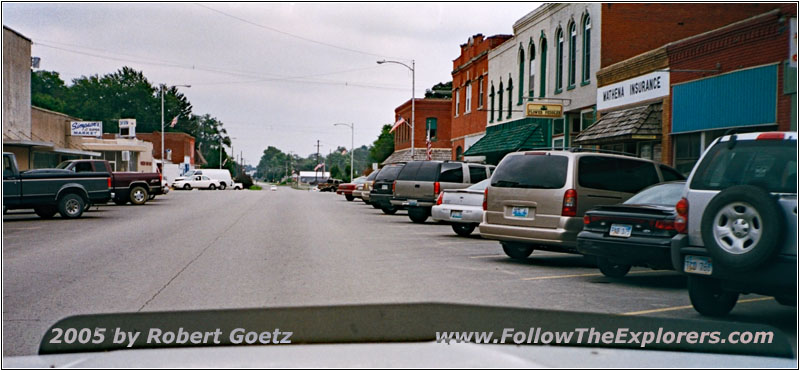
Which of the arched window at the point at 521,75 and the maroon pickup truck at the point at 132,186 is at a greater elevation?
the arched window at the point at 521,75

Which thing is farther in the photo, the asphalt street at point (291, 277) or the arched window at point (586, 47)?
the arched window at point (586, 47)

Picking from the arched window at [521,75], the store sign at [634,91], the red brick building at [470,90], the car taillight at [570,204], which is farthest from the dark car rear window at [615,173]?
the red brick building at [470,90]

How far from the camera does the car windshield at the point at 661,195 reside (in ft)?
36.2

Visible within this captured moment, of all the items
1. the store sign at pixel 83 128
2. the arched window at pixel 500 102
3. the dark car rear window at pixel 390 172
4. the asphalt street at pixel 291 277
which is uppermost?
the arched window at pixel 500 102

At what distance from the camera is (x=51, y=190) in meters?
23.3

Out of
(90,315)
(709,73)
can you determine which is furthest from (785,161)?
(709,73)

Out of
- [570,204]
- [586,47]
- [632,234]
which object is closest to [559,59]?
[586,47]

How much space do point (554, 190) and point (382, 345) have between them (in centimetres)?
642

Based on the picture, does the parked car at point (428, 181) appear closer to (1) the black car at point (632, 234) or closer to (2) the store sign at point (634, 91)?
(2) the store sign at point (634, 91)

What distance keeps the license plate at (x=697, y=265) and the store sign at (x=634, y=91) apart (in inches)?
646

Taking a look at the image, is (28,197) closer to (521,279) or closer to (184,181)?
(521,279)

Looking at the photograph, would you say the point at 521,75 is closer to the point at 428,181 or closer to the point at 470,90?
the point at 470,90

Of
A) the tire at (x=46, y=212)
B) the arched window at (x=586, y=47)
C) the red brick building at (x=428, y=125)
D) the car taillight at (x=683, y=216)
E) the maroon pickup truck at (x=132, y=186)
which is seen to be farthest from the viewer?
the red brick building at (x=428, y=125)

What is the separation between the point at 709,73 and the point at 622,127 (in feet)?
13.6
